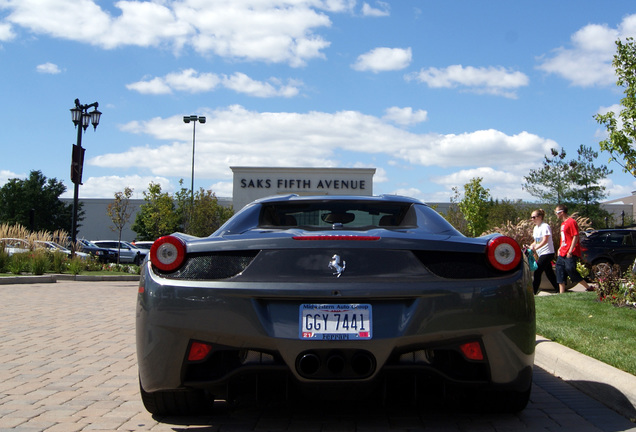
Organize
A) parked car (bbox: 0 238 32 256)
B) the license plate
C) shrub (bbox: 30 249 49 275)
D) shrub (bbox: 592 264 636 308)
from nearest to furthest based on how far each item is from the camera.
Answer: the license plate < shrub (bbox: 592 264 636 308) < shrub (bbox: 30 249 49 275) < parked car (bbox: 0 238 32 256)

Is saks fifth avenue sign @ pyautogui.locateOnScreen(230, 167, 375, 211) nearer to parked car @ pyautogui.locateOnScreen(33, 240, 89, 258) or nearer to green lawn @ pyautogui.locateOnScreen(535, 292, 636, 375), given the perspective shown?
parked car @ pyautogui.locateOnScreen(33, 240, 89, 258)

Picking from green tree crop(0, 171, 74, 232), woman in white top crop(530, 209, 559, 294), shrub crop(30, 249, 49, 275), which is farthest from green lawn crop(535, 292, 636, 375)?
green tree crop(0, 171, 74, 232)

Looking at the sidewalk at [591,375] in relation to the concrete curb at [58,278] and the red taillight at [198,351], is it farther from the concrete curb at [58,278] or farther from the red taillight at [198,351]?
the concrete curb at [58,278]

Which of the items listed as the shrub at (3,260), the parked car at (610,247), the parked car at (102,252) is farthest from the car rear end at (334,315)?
the parked car at (102,252)

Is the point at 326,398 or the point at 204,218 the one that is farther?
the point at 204,218

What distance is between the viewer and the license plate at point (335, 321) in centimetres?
319

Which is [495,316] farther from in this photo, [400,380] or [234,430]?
[234,430]

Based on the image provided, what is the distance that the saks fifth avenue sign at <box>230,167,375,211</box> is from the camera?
61.7 metres

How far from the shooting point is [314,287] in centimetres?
325

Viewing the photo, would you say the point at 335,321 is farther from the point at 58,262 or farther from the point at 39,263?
the point at 58,262

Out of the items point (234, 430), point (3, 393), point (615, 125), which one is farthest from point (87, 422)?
point (615, 125)

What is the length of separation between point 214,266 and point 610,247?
57.7 ft

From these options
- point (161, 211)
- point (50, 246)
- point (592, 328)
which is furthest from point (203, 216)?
point (592, 328)

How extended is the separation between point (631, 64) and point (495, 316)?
12175 mm
